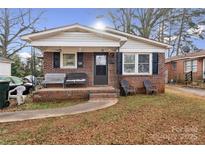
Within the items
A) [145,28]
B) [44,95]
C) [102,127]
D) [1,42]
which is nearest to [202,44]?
[145,28]

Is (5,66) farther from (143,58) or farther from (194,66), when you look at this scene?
(194,66)

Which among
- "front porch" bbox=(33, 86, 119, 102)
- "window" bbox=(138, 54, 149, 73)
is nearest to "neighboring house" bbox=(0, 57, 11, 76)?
"front porch" bbox=(33, 86, 119, 102)

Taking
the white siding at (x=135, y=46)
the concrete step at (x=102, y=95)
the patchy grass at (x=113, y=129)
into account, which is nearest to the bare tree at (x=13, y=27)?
the white siding at (x=135, y=46)

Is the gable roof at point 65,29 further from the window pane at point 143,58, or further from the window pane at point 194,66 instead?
the window pane at point 194,66

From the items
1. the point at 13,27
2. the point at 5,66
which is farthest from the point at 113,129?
the point at 13,27

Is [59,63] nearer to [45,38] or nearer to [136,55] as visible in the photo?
[45,38]

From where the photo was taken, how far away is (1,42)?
2966cm

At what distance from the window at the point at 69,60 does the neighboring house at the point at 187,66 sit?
541 inches

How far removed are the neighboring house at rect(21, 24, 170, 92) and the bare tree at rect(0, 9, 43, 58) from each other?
14.6 meters

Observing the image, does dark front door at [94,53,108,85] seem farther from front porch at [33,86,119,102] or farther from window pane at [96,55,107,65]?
front porch at [33,86,119,102]

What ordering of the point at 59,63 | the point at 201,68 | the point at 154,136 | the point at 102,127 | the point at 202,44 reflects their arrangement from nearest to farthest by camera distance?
the point at 154,136 < the point at 102,127 < the point at 59,63 < the point at 201,68 < the point at 202,44

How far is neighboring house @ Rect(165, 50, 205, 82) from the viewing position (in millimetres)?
24344

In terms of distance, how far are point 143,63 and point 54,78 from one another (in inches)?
207
